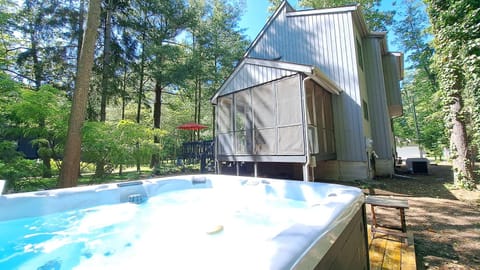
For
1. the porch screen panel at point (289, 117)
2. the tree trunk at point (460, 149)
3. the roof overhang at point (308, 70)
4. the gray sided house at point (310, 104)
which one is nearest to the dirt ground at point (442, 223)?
the tree trunk at point (460, 149)

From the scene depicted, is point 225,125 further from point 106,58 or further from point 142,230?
point 106,58

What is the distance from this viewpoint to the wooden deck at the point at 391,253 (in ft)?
7.21

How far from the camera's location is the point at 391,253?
8.02 ft

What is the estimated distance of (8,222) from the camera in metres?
3.02

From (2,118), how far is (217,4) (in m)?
15.1

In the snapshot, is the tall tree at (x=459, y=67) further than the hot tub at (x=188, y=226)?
Yes

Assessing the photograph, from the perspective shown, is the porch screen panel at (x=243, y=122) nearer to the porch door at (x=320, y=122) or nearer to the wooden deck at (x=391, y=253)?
the porch door at (x=320, y=122)

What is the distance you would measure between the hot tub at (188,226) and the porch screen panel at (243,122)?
2687mm

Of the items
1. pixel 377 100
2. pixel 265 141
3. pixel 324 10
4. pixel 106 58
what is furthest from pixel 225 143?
pixel 106 58

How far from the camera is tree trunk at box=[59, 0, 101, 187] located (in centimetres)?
515

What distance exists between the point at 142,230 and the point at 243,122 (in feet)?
15.8

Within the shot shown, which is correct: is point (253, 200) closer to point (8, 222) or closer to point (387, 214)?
point (387, 214)

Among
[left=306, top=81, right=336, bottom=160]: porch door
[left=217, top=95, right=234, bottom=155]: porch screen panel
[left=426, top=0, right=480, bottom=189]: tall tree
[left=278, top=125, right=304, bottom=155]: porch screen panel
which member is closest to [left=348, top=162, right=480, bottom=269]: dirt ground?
[left=426, top=0, right=480, bottom=189]: tall tree

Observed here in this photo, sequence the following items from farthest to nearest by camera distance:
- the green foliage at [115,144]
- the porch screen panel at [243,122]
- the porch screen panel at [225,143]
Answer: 1. the porch screen panel at [225,143]
2. the porch screen panel at [243,122]
3. the green foliage at [115,144]
